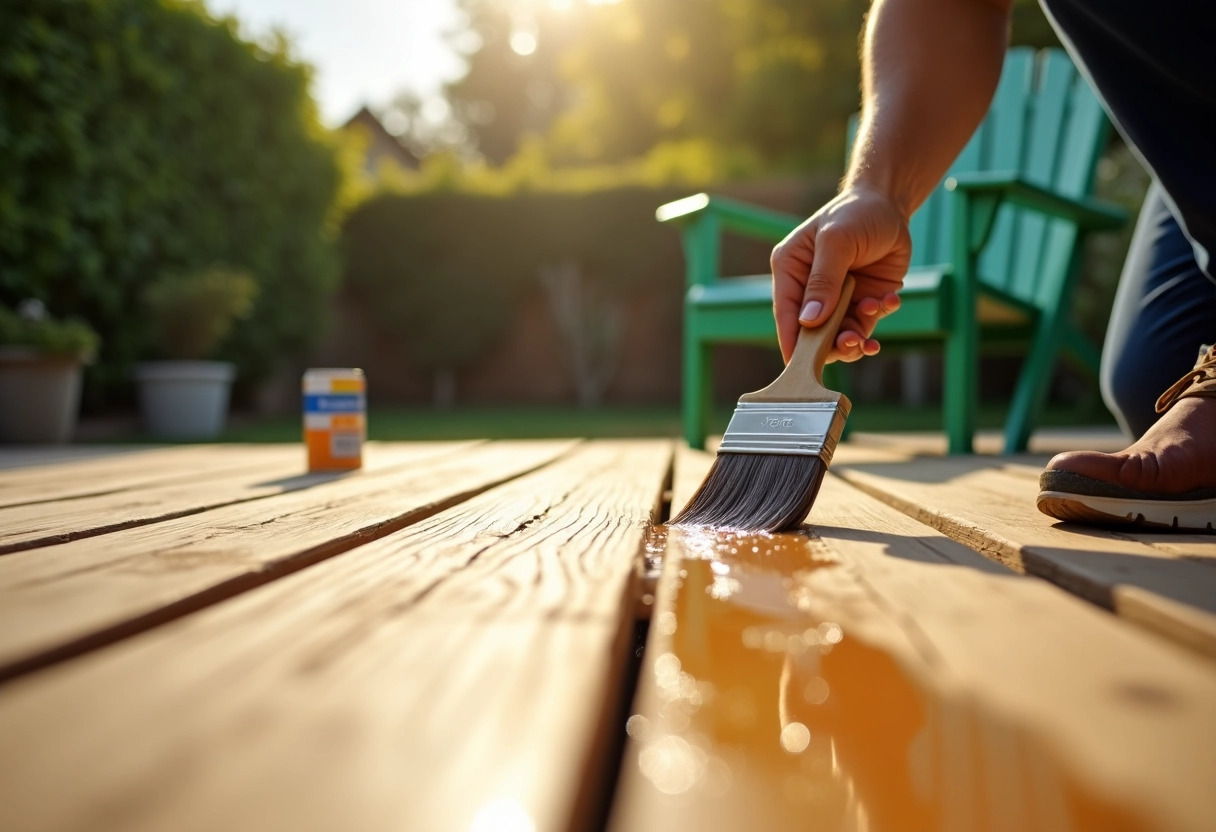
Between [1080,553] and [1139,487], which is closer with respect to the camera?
[1080,553]

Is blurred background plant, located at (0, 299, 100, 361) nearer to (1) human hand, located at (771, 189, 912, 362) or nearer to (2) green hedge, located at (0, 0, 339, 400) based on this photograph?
(2) green hedge, located at (0, 0, 339, 400)

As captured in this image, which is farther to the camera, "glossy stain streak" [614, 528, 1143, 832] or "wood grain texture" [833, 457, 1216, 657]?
"wood grain texture" [833, 457, 1216, 657]

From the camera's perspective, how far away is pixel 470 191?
9.27 metres

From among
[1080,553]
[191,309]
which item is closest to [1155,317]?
[1080,553]

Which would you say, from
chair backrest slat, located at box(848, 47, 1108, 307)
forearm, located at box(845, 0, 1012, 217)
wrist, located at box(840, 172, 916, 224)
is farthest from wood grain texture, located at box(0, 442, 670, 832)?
chair backrest slat, located at box(848, 47, 1108, 307)

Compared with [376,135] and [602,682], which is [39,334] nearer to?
[602,682]

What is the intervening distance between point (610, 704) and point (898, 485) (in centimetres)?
108

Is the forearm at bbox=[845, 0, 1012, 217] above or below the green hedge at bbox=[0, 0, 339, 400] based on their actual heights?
below

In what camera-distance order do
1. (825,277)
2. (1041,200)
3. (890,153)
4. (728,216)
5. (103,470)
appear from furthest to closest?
(728,216)
(1041,200)
(103,470)
(890,153)
(825,277)

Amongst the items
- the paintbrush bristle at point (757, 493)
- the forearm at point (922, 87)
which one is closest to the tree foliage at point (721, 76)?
the forearm at point (922, 87)

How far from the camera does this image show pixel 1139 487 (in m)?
0.94

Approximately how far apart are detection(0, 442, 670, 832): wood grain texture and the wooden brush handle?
0.48 metres

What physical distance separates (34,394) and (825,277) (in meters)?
3.97

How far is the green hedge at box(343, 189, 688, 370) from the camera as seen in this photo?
9.05m
